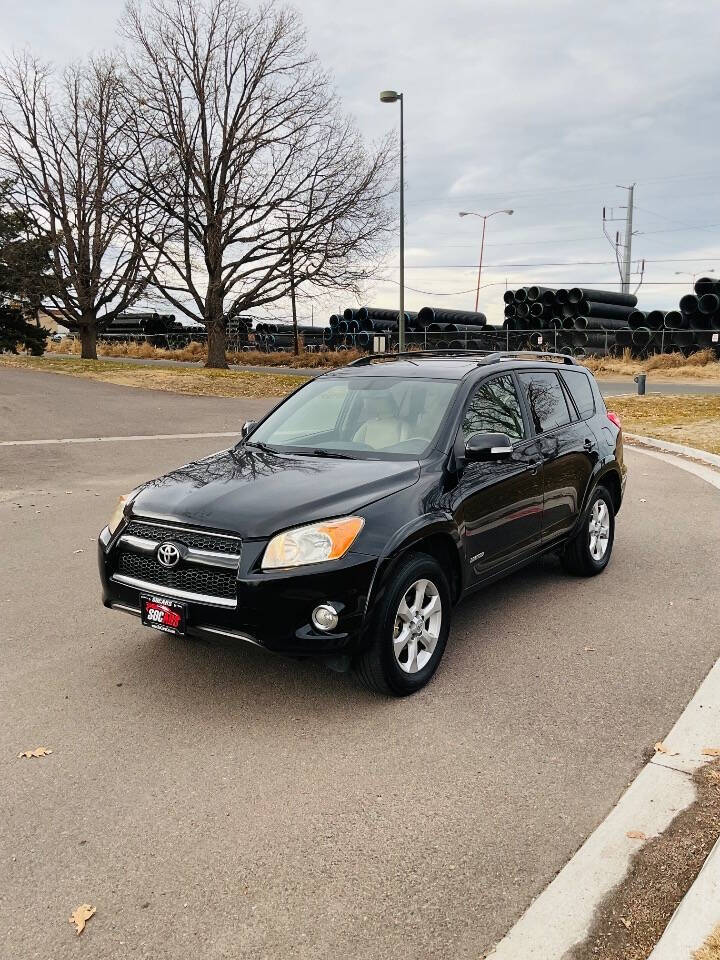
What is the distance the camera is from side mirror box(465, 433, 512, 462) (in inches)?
182

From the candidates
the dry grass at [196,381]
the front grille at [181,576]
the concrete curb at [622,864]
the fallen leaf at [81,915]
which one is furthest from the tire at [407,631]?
the dry grass at [196,381]

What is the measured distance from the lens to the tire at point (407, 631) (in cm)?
394

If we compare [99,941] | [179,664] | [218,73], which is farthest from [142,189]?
[99,941]

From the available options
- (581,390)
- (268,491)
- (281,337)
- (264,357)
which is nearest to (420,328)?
(264,357)

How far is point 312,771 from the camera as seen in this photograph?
3469mm

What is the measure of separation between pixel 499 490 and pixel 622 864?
2490mm

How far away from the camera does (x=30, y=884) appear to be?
2.77 m

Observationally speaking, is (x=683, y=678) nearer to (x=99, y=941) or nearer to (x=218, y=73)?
(x=99, y=941)

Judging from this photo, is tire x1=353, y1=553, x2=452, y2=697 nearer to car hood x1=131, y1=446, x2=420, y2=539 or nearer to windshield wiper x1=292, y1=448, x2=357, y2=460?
car hood x1=131, y1=446, x2=420, y2=539

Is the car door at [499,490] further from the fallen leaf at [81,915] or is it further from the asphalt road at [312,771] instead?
the fallen leaf at [81,915]

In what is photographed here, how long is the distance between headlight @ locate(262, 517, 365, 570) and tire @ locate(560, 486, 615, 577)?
9.21 ft

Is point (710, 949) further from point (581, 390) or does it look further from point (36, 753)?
point (581, 390)

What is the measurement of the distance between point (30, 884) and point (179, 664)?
186cm

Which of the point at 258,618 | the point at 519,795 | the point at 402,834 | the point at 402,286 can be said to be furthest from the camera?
the point at 402,286
